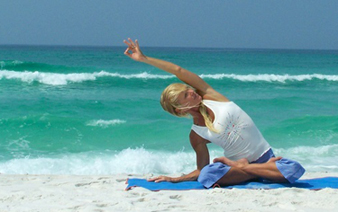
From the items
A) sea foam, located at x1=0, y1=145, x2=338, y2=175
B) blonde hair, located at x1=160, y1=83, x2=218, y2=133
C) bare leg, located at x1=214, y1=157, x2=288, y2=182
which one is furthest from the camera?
sea foam, located at x1=0, y1=145, x2=338, y2=175

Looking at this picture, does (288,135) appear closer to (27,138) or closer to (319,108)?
(319,108)

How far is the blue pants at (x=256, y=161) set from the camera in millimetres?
3939

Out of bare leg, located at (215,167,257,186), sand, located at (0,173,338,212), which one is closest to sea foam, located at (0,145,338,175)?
sand, located at (0,173,338,212)

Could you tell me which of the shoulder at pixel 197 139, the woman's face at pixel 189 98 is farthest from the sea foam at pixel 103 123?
the woman's face at pixel 189 98

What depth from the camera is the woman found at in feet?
12.4

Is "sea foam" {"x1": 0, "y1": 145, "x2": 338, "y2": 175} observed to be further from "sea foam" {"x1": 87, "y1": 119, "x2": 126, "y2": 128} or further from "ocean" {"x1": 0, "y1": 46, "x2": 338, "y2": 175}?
"sea foam" {"x1": 87, "y1": 119, "x2": 126, "y2": 128}

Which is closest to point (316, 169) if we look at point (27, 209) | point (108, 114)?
point (27, 209)

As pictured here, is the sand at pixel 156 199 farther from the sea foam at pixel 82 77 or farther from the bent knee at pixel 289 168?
the sea foam at pixel 82 77

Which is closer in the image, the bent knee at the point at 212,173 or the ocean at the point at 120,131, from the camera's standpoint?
the bent knee at the point at 212,173

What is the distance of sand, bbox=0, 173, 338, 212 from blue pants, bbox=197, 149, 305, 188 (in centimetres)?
12

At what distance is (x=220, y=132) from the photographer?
3.82 m

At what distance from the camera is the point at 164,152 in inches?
297

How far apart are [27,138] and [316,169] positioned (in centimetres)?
519

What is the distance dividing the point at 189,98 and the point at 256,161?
87 centimetres
